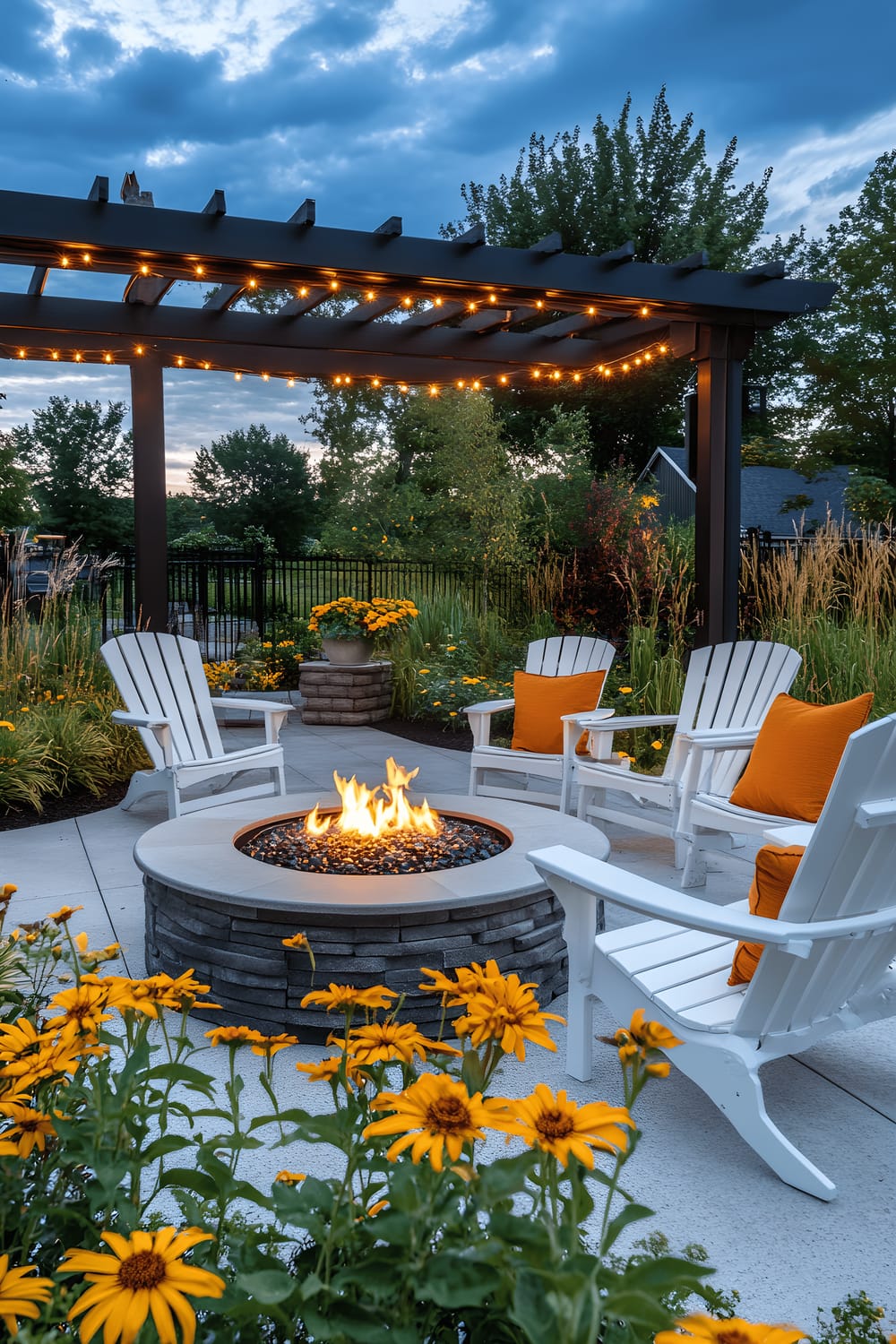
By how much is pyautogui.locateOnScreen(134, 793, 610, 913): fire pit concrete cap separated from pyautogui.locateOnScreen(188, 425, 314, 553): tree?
2699cm

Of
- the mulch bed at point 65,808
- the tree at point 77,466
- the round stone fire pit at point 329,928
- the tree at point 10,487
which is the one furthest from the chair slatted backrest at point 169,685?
the tree at point 77,466

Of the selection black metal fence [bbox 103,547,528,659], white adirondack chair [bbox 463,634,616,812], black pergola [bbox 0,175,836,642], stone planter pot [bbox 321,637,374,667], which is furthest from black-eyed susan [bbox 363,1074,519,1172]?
black metal fence [bbox 103,547,528,659]

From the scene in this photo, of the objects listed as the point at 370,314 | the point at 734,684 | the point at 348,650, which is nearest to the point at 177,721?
the point at 734,684

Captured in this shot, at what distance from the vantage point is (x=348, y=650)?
7.84 m

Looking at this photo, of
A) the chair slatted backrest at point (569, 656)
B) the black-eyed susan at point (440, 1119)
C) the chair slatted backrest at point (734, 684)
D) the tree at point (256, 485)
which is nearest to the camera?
the black-eyed susan at point (440, 1119)

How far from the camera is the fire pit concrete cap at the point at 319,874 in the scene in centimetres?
235

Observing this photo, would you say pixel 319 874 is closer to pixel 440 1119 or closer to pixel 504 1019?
pixel 504 1019

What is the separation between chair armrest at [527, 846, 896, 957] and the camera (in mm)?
1729

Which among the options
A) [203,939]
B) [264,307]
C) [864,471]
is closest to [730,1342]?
[203,939]

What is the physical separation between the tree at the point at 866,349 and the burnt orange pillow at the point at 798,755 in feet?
54.3

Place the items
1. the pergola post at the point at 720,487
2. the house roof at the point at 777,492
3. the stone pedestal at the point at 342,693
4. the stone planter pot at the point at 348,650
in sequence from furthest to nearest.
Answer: the house roof at the point at 777,492
the stone planter pot at the point at 348,650
the stone pedestal at the point at 342,693
the pergola post at the point at 720,487

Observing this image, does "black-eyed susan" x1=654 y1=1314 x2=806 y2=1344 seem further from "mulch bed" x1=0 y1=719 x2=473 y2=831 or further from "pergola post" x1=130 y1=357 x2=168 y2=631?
"pergola post" x1=130 y1=357 x2=168 y2=631

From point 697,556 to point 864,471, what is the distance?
14.1m

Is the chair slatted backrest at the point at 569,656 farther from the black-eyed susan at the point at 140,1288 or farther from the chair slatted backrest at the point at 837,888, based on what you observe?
the black-eyed susan at the point at 140,1288
